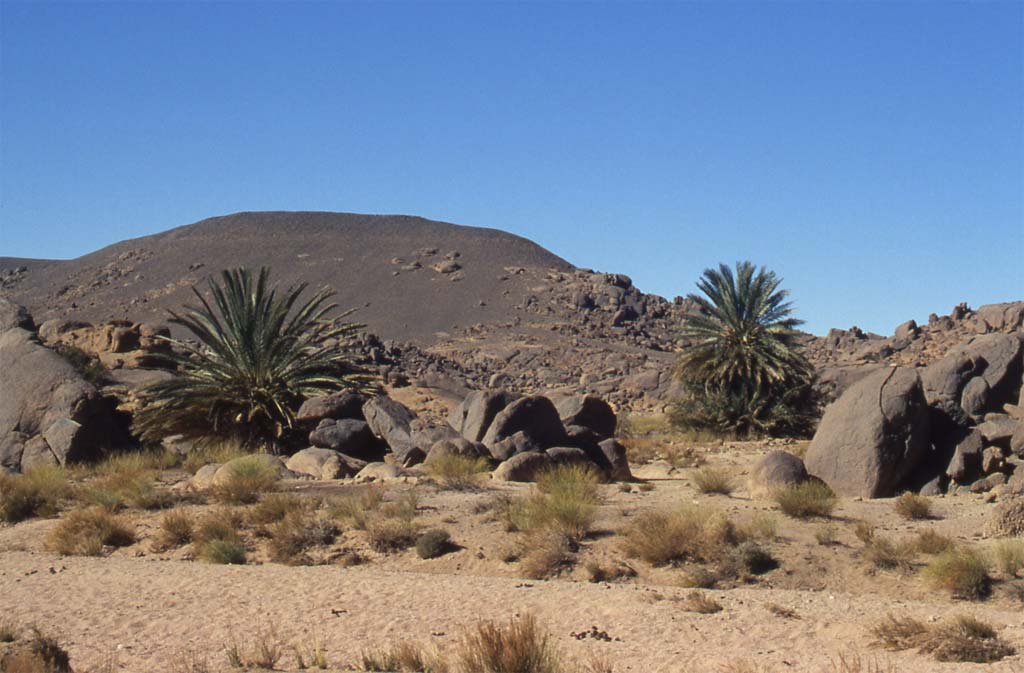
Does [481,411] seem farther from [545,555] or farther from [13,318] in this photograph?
[13,318]

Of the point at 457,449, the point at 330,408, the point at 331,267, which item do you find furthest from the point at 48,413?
the point at 331,267

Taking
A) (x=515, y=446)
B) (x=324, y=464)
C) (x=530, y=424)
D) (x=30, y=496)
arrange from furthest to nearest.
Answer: (x=530, y=424)
(x=324, y=464)
(x=515, y=446)
(x=30, y=496)

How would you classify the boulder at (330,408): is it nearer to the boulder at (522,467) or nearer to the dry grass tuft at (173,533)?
the boulder at (522,467)

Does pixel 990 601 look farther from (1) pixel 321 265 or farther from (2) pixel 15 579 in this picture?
(1) pixel 321 265

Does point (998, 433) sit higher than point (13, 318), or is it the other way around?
point (13, 318)

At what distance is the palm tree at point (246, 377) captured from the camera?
23.5 meters

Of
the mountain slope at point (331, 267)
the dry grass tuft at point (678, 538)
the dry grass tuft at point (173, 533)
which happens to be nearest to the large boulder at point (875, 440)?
the dry grass tuft at point (678, 538)

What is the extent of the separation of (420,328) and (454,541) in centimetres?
6754

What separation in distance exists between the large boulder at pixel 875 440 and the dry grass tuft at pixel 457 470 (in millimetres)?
5553

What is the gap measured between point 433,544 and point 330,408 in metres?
9.94

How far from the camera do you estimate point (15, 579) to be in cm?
1271

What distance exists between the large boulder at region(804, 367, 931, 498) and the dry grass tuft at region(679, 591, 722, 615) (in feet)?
21.5

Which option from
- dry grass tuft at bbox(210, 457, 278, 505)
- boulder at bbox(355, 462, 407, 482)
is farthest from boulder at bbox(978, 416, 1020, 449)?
dry grass tuft at bbox(210, 457, 278, 505)

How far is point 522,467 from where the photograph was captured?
701 inches
